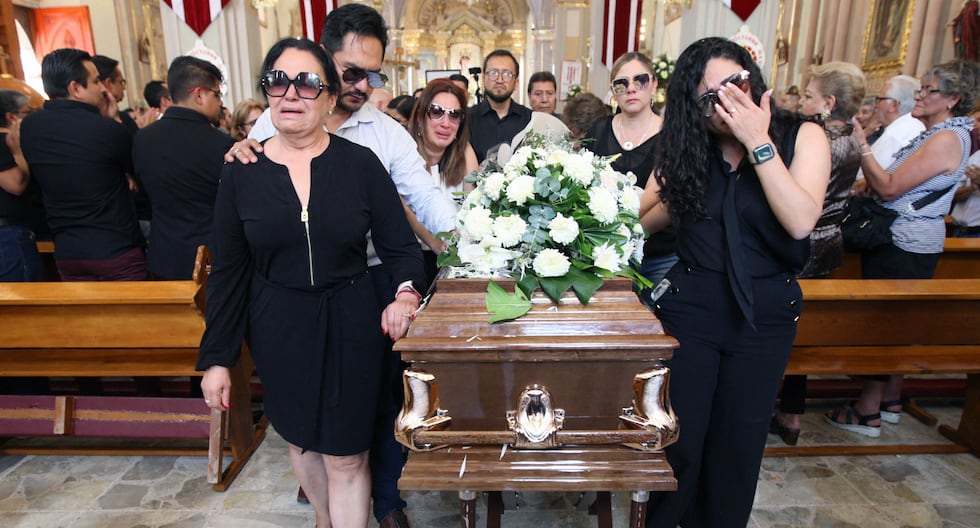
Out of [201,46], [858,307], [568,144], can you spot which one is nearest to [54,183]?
[568,144]

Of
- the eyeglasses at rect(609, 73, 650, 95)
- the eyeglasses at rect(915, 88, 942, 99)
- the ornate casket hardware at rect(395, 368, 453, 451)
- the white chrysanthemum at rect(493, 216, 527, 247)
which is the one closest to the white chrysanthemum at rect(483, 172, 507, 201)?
the white chrysanthemum at rect(493, 216, 527, 247)

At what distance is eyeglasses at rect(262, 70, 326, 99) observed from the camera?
148 cm

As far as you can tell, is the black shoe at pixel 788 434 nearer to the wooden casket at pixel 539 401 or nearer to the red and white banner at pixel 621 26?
the wooden casket at pixel 539 401

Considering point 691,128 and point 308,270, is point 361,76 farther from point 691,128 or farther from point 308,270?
point 691,128

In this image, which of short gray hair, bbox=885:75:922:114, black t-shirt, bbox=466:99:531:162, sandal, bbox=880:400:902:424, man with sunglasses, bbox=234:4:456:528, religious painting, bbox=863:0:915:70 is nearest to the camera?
man with sunglasses, bbox=234:4:456:528

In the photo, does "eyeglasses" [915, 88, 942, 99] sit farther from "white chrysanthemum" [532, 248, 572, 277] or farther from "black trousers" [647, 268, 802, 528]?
"white chrysanthemum" [532, 248, 572, 277]

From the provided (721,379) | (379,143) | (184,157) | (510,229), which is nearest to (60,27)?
(184,157)

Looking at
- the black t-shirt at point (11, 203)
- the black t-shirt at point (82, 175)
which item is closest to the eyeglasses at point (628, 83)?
the black t-shirt at point (82, 175)

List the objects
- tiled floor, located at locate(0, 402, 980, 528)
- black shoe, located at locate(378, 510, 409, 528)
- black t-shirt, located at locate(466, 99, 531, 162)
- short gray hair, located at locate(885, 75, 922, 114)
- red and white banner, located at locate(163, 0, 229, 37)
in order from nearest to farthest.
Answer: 1. black shoe, located at locate(378, 510, 409, 528)
2. tiled floor, located at locate(0, 402, 980, 528)
3. short gray hair, located at locate(885, 75, 922, 114)
4. black t-shirt, located at locate(466, 99, 531, 162)
5. red and white banner, located at locate(163, 0, 229, 37)

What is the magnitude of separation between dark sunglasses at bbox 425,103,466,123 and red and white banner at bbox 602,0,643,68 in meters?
7.58

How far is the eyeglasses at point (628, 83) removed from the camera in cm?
255

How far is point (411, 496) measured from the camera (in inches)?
102

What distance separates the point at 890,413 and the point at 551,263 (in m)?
3.07

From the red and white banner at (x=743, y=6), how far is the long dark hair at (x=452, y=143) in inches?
160
